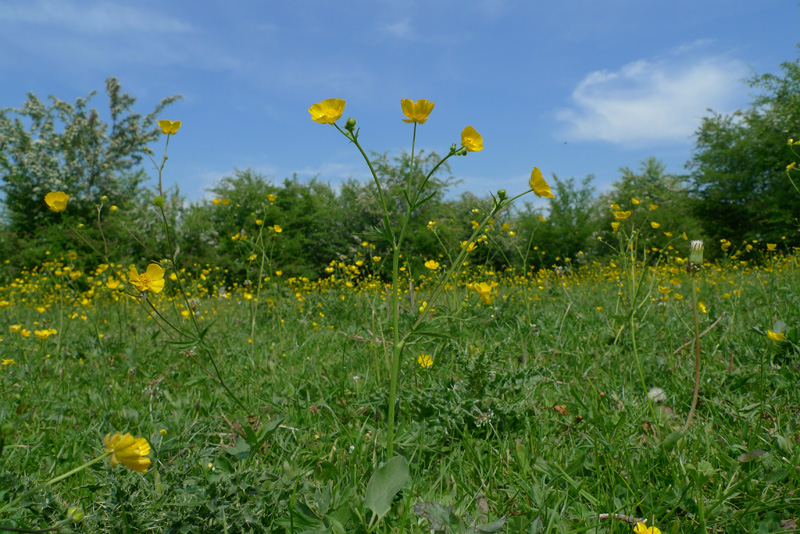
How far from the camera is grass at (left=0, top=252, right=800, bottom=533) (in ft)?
3.24

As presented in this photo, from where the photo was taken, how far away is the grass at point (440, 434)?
38.9 inches

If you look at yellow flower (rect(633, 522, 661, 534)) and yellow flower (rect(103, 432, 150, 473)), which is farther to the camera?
yellow flower (rect(633, 522, 661, 534))

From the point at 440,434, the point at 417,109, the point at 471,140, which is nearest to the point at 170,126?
the point at 417,109

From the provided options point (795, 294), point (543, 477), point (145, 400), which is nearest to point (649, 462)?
point (543, 477)

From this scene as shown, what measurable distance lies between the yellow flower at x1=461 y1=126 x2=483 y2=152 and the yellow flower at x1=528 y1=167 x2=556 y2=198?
0.14m

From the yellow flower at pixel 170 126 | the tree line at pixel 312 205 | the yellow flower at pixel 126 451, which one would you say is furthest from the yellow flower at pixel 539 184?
the tree line at pixel 312 205

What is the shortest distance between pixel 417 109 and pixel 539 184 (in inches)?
12.9

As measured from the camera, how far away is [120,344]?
2.45 metres

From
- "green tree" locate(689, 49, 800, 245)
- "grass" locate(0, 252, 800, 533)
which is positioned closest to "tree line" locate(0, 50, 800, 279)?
"green tree" locate(689, 49, 800, 245)

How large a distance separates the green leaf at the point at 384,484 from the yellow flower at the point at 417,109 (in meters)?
0.73

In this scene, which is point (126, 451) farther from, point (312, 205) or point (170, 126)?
point (312, 205)

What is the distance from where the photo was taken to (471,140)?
3.34 ft

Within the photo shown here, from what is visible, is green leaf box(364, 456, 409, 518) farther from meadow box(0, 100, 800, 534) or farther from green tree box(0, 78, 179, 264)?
green tree box(0, 78, 179, 264)

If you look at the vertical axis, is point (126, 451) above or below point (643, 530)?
above
